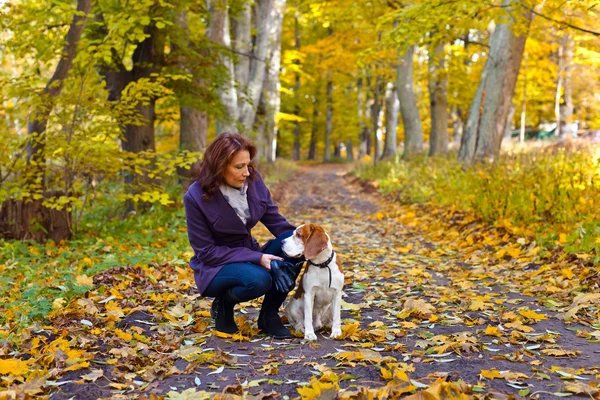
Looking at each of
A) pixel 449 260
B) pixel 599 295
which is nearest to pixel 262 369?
pixel 599 295

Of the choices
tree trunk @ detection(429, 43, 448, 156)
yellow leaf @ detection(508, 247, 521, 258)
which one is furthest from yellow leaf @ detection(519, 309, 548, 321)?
tree trunk @ detection(429, 43, 448, 156)

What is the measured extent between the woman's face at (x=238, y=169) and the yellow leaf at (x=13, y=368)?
2.06 meters

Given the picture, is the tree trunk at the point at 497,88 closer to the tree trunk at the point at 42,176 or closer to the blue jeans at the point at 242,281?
the tree trunk at the point at 42,176

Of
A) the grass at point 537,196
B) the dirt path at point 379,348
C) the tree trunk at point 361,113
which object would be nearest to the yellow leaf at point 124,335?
the dirt path at point 379,348

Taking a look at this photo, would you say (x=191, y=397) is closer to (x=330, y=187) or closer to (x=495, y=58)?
(x=495, y=58)

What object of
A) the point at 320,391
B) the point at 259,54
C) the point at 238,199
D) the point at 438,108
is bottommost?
the point at 320,391

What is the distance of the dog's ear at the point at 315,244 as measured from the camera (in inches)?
173

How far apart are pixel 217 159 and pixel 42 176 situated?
5.33 m

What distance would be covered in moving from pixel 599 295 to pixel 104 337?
456cm

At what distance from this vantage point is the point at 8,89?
8.32 m

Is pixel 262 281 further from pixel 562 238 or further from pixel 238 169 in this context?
pixel 562 238

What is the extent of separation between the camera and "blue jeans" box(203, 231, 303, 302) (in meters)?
4.61

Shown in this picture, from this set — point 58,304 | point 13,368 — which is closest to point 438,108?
point 58,304

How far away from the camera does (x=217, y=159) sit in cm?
468
